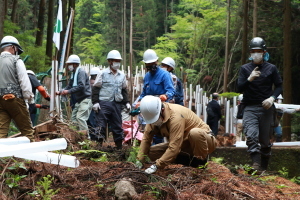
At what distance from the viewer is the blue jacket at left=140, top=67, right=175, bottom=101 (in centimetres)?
858

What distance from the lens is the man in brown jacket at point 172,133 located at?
600 cm

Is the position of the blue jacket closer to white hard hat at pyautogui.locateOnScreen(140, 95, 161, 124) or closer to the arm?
the arm

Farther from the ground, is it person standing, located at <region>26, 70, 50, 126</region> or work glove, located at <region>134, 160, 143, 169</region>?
person standing, located at <region>26, 70, 50, 126</region>

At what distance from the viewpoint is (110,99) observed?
10.1 metres

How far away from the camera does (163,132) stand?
6.32 m

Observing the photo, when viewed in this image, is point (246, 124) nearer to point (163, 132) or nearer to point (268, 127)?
point (268, 127)

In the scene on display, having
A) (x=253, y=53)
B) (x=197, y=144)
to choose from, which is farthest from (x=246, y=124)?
(x=197, y=144)

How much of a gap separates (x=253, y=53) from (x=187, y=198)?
3658mm

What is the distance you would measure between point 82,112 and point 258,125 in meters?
4.24

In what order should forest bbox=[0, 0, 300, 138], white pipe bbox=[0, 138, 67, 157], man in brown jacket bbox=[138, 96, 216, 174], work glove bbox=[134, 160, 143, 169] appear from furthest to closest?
forest bbox=[0, 0, 300, 138]
work glove bbox=[134, 160, 143, 169]
man in brown jacket bbox=[138, 96, 216, 174]
white pipe bbox=[0, 138, 67, 157]

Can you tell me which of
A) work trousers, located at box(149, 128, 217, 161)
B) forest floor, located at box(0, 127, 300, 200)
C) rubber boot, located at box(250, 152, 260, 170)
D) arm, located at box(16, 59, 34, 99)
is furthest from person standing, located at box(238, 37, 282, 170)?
arm, located at box(16, 59, 34, 99)

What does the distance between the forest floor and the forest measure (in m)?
7.75

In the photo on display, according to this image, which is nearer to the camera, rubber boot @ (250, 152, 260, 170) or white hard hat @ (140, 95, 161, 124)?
white hard hat @ (140, 95, 161, 124)

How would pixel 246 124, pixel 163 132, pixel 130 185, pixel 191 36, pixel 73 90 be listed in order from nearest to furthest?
pixel 130 185
pixel 163 132
pixel 246 124
pixel 73 90
pixel 191 36
